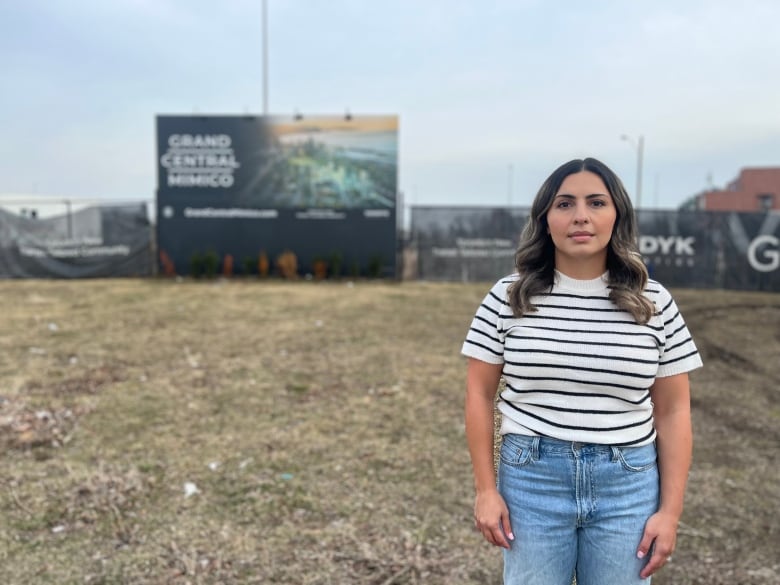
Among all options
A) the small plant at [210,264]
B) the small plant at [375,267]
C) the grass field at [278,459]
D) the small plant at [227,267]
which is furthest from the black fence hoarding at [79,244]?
the grass field at [278,459]

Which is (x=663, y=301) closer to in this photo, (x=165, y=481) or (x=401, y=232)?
(x=165, y=481)

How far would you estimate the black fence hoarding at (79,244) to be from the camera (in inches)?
691

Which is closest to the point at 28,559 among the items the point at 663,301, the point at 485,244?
the point at 663,301

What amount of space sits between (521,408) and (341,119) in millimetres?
18104

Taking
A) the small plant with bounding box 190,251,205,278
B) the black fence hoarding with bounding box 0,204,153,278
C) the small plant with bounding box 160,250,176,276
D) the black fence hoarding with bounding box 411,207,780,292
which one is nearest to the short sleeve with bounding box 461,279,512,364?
the black fence hoarding with bounding box 411,207,780,292

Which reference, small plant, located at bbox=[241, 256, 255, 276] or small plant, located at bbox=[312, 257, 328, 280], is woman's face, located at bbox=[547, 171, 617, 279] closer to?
small plant, located at bbox=[312, 257, 328, 280]

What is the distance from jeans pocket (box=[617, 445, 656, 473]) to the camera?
177 cm

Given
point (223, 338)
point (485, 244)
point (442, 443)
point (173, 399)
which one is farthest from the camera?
point (485, 244)

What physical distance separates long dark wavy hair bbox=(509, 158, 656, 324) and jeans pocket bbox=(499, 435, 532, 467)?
0.37 meters

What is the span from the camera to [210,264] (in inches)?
688

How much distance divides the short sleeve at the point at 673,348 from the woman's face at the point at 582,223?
0.21m

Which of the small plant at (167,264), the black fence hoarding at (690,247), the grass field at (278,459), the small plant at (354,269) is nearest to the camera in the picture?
the grass field at (278,459)

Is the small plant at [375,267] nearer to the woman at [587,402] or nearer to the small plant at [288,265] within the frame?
the small plant at [288,265]

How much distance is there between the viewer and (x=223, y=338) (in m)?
9.25
